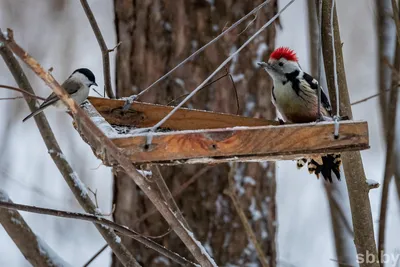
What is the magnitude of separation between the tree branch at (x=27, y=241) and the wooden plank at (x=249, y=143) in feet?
3.63

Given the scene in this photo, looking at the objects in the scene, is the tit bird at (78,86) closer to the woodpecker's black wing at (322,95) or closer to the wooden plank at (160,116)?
the wooden plank at (160,116)

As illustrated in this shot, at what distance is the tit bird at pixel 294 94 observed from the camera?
2.79 m

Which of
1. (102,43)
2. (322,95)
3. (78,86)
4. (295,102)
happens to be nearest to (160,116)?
(102,43)

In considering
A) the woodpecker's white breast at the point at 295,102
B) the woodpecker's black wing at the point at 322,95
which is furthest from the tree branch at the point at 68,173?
the woodpecker's black wing at the point at 322,95

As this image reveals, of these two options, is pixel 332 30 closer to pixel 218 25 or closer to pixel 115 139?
pixel 115 139

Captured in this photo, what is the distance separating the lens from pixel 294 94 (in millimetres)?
2855

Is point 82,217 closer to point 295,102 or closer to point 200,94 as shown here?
point 295,102

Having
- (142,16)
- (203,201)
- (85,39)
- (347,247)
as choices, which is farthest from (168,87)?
(85,39)

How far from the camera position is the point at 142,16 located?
3.64 meters

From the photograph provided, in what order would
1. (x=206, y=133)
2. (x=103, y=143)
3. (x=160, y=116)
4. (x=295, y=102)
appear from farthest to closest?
(x=295, y=102) < (x=160, y=116) < (x=206, y=133) < (x=103, y=143)

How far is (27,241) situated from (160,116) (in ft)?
2.57

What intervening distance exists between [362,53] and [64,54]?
4580mm

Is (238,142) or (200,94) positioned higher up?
(200,94)

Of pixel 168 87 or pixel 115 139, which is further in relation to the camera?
pixel 168 87
